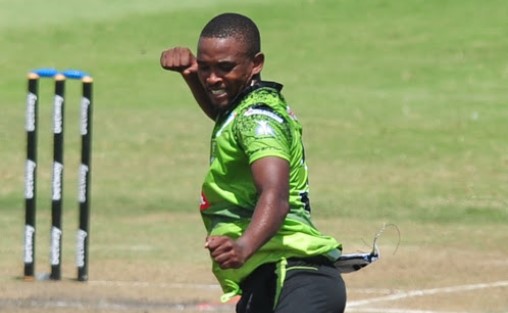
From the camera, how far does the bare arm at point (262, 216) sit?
5.13 m

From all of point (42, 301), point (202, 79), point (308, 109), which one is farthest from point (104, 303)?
point (308, 109)

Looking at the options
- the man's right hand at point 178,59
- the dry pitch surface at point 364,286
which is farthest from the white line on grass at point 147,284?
the man's right hand at point 178,59

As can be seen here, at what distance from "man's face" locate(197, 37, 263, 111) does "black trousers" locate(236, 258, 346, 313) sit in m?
0.63

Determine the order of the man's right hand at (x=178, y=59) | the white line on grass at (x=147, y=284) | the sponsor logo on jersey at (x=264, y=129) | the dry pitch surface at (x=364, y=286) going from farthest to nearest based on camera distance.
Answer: the white line on grass at (x=147, y=284), the dry pitch surface at (x=364, y=286), the man's right hand at (x=178, y=59), the sponsor logo on jersey at (x=264, y=129)

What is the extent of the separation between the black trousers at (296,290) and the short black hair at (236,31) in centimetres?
79

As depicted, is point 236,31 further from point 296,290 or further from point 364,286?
point 364,286

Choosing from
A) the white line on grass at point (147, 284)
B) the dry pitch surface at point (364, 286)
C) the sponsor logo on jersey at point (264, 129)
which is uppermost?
the sponsor logo on jersey at point (264, 129)

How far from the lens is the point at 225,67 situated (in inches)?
224

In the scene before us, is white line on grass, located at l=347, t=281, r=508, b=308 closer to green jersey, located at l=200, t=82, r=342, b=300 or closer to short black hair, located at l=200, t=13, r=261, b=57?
green jersey, located at l=200, t=82, r=342, b=300

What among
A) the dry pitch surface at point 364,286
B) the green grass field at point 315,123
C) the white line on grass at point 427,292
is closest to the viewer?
the dry pitch surface at point 364,286

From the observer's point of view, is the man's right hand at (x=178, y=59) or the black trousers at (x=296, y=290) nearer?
the black trousers at (x=296, y=290)

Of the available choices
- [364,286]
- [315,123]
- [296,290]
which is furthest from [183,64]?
[315,123]

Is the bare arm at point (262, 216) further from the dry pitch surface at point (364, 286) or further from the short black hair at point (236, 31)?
the dry pitch surface at point (364, 286)

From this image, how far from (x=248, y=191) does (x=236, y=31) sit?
1.90 feet
